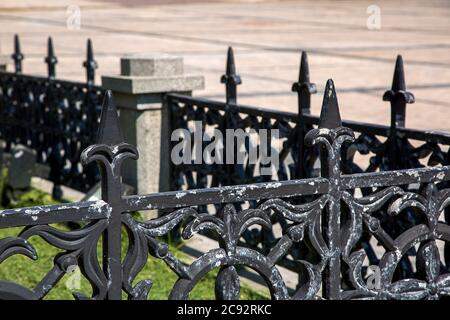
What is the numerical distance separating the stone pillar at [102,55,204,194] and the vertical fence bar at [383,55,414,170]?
2444 millimetres

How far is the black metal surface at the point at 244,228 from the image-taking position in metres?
3.25

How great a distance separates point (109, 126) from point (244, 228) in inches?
24.0

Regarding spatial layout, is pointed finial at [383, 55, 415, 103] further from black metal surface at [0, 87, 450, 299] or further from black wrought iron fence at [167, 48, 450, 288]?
black metal surface at [0, 87, 450, 299]

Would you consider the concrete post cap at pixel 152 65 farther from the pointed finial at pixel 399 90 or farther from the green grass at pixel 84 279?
the pointed finial at pixel 399 90

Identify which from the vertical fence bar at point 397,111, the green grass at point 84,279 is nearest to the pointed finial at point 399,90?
the vertical fence bar at point 397,111

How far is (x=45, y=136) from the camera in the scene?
9602 millimetres

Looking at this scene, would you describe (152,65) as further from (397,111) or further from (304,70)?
(397,111)

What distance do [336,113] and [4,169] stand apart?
20.0 feet

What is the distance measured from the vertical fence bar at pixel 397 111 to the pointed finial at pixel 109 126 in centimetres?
264

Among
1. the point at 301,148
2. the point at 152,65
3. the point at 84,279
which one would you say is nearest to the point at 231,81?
the point at 152,65

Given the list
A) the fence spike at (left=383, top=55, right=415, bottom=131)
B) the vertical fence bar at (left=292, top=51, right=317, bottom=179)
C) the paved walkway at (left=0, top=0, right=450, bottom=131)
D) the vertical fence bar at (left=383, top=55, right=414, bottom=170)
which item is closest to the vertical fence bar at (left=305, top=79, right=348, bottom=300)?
the vertical fence bar at (left=383, top=55, right=414, bottom=170)

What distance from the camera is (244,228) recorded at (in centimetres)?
356

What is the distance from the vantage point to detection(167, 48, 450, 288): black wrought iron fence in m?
5.59
